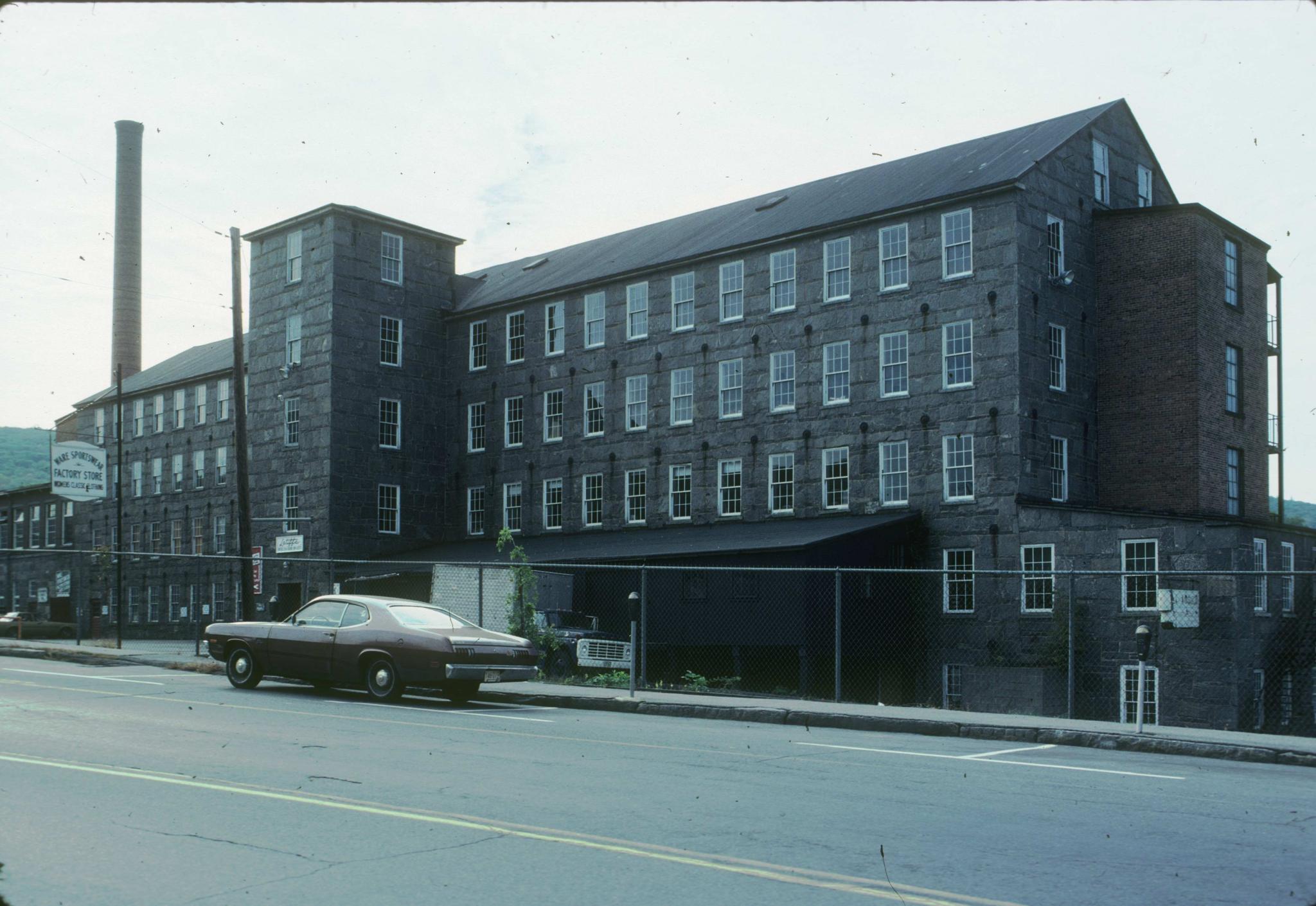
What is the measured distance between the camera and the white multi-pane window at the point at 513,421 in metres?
45.6

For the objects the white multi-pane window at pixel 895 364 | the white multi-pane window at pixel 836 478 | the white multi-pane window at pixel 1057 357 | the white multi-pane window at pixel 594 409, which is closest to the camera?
the white multi-pane window at pixel 1057 357

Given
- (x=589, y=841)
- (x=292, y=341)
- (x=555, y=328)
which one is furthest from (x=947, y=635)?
(x=292, y=341)

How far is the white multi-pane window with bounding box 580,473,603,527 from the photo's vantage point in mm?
42375

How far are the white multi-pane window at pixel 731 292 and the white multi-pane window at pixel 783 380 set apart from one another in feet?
6.59

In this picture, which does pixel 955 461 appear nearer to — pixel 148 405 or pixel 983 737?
pixel 983 737

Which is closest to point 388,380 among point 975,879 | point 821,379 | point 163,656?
point 821,379

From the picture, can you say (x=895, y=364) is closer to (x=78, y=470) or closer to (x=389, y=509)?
(x=389, y=509)

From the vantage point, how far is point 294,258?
4766cm

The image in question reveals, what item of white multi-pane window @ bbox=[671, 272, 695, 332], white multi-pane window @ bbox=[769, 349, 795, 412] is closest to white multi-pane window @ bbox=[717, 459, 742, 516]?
white multi-pane window @ bbox=[769, 349, 795, 412]

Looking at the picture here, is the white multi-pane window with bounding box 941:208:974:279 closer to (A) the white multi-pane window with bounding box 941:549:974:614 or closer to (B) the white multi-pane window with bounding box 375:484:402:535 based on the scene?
(A) the white multi-pane window with bounding box 941:549:974:614

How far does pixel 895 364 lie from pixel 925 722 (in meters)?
20.4

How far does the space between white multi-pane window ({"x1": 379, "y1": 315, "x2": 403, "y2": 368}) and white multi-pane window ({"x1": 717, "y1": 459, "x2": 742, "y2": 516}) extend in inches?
584

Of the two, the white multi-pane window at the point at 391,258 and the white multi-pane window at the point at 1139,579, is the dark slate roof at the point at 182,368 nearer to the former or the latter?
the white multi-pane window at the point at 391,258

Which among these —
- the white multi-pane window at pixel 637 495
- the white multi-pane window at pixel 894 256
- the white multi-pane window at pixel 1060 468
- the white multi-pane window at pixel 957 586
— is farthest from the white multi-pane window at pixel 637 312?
the white multi-pane window at pixel 1060 468
